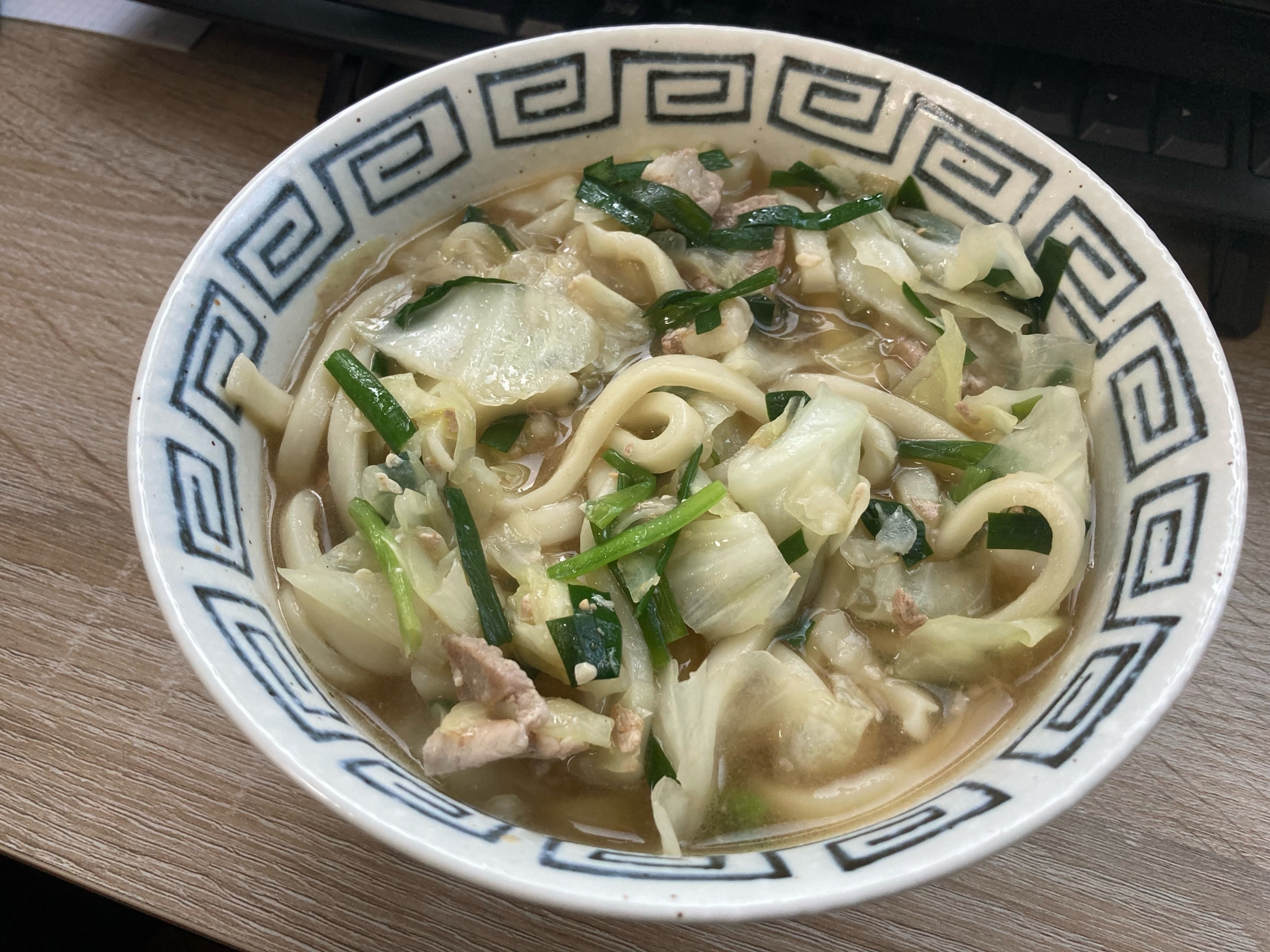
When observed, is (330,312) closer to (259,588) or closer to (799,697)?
(259,588)

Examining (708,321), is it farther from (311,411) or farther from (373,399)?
(311,411)

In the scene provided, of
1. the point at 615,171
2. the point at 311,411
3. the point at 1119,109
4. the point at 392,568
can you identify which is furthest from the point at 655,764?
the point at 1119,109

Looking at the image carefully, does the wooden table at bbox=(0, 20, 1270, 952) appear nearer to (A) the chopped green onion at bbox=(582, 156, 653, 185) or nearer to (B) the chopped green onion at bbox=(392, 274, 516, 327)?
(B) the chopped green onion at bbox=(392, 274, 516, 327)

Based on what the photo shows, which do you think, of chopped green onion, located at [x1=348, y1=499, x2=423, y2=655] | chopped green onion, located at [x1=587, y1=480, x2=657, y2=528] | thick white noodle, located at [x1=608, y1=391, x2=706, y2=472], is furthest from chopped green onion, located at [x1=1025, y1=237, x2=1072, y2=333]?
chopped green onion, located at [x1=348, y1=499, x2=423, y2=655]

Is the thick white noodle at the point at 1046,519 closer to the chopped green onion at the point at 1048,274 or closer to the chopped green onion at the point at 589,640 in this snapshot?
the chopped green onion at the point at 1048,274

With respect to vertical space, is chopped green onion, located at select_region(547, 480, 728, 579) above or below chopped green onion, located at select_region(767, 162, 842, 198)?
below

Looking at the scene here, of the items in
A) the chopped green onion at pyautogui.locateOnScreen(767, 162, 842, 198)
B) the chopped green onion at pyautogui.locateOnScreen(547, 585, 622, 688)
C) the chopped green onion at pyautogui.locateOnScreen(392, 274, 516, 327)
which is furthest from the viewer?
the chopped green onion at pyautogui.locateOnScreen(767, 162, 842, 198)

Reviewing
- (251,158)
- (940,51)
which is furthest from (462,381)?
(940,51)
